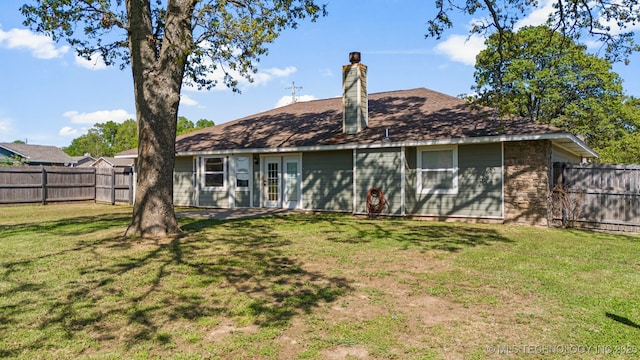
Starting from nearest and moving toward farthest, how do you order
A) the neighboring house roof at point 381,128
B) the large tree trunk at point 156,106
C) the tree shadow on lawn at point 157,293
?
the tree shadow on lawn at point 157,293, the large tree trunk at point 156,106, the neighboring house roof at point 381,128

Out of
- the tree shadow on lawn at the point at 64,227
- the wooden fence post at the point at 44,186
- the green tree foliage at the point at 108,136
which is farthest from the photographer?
the green tree foliage at the point at 108,136

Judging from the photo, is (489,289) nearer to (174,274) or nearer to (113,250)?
(174,274)

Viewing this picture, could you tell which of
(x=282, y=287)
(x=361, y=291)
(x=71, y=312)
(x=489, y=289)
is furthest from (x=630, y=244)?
(x=71, y=312)

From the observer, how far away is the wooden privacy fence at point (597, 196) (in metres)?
10.7

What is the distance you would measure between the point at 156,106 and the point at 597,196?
11.4 m

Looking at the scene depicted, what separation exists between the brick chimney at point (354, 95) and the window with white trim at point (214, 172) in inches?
217

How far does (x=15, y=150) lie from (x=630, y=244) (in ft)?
157

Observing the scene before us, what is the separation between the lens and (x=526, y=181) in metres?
11.5

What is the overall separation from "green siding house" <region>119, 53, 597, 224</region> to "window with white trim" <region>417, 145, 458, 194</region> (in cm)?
3

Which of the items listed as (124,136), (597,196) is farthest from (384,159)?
(124,136)

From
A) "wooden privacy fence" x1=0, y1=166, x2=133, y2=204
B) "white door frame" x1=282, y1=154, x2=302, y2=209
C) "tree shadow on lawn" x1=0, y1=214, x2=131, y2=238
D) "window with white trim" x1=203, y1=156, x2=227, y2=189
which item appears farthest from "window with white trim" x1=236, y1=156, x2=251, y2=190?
"wooden privacy fence" x1=0, y1=166, x2=133, y2=204

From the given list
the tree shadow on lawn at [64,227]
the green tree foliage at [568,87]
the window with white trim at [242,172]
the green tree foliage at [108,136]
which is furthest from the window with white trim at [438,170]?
the green tree foliage at [108,136]

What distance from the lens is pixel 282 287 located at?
531 centimetres

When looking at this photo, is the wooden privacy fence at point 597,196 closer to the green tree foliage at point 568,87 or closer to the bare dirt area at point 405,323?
the bare dirt area at point 405,323
